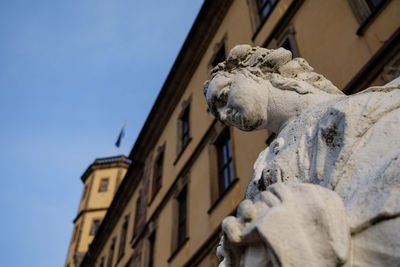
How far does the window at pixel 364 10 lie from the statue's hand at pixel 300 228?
210 inches

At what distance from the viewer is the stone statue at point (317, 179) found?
1.03 meters

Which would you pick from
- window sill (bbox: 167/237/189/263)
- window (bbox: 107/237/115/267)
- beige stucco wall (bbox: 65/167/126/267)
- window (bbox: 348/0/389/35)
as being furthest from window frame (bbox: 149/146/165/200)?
beige stucco wall (bbox: 65/167/126/267)

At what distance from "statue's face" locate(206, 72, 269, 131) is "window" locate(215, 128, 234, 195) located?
22.8 feet

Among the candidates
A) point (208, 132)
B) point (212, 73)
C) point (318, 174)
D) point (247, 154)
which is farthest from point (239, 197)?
point (318, 174)

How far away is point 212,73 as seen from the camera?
230 centimetres

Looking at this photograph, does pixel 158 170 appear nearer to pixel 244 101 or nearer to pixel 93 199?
pixel 244 101

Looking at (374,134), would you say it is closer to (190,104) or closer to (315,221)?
(315,221)

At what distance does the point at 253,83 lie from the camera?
1.98 meters

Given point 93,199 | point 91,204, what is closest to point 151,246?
point 91,204

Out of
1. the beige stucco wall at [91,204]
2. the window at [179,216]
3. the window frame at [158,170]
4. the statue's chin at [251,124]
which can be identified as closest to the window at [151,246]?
the window frame at [158,170]

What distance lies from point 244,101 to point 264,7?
8.69 m

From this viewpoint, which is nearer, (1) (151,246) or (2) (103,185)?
(1) (151,246)

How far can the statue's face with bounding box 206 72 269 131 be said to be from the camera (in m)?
1.93

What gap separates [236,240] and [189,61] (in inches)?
517
